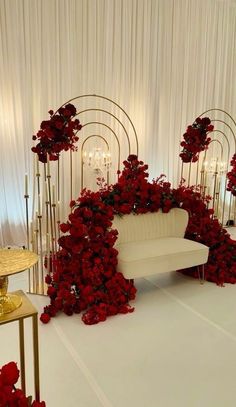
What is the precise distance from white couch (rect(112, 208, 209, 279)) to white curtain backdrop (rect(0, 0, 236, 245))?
1.72m

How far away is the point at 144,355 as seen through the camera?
226cm

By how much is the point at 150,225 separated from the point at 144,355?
1.34 m

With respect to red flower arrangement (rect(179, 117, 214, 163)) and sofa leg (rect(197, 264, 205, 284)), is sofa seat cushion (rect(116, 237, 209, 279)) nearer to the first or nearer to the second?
sofa leg (rect(197, 264, 205, 284))

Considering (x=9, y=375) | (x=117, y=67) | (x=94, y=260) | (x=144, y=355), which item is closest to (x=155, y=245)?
(x=94, y=260)

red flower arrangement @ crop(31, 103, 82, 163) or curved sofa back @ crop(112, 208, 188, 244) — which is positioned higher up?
red flower arrangement @ crop(31, 103, 82, 163)

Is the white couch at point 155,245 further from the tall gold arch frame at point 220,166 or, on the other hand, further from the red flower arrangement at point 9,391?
the tall gold arch frame at point 220,166

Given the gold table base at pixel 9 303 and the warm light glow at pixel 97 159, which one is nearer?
the gold table base at pixel 9 303

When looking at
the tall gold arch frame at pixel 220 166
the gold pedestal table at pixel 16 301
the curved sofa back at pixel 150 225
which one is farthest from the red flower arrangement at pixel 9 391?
the tall gold arch frame at pixel 220 166

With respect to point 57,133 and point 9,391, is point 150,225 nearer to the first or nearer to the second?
point 57,133

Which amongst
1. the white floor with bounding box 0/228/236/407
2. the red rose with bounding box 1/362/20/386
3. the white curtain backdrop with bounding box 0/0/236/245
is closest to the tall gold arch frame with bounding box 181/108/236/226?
the white curtain backdrop with bounding box 0/0/236/245

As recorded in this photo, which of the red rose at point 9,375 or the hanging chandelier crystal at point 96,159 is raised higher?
the hanging chandelier crystal at point 96,159

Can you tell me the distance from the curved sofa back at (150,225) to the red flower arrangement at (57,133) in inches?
31.8

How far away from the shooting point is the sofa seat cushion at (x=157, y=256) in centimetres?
284

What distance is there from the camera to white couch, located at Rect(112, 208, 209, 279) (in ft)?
9.38
